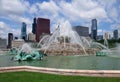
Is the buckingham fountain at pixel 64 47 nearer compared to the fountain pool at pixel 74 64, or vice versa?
the fountain pool at pixel 74 64

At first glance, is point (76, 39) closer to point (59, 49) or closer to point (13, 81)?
point (59, 49)

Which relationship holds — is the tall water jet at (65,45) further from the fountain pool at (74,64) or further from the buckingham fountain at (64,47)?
the fountain pool at (74,64)

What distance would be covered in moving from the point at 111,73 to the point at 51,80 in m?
3.69

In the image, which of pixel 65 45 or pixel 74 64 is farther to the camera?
pixel 65 45

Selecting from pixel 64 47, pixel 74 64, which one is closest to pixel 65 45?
pixel 64 47

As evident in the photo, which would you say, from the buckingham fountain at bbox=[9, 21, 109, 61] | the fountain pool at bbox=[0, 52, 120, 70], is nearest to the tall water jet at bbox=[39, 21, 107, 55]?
the buckingham fountain at bbox=[9, 21, 109, 61]

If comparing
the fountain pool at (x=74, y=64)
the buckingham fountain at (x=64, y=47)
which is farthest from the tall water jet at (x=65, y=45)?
the fountain pool at (x=74, y=64)

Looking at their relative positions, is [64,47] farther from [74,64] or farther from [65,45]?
[74,64]

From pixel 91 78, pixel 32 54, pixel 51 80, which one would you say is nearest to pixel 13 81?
pixel 51 80

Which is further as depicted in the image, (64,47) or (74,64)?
(64,47)

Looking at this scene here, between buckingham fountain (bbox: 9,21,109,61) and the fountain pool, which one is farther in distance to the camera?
buckingham fountain (bbox: 9,21,109,61)

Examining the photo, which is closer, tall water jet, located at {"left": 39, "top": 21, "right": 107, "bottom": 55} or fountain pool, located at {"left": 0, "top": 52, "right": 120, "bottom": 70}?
fountain pool, located at {"left": 0, "top": 52, "right": 120, "bottom": 70}

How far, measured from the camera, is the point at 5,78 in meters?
12.8

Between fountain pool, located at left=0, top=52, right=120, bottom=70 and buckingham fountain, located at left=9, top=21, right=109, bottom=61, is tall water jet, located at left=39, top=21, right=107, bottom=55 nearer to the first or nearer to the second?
buckingham fountain, located at left=9, top=21, right=109, bottom=61
